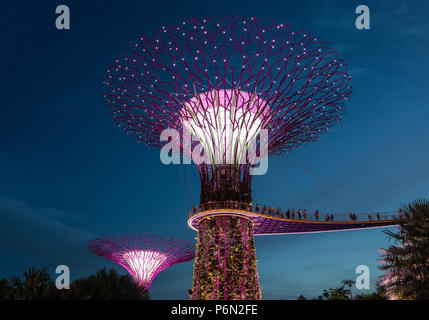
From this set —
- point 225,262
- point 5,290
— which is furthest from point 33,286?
point 225,262

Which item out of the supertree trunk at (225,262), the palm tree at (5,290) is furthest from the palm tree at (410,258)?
the palm tree at (5,290)

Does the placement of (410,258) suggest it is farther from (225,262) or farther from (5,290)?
(5,290)

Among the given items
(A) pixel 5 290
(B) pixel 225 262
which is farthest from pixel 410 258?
(A) pixel 5 290

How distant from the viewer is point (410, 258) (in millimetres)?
16047

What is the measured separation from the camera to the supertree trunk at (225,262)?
24938 mm

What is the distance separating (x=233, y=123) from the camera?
26641 millimetres

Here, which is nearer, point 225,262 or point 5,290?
point 5,290

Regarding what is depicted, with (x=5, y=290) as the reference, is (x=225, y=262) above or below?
below

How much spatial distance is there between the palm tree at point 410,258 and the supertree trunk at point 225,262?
33.8 feet

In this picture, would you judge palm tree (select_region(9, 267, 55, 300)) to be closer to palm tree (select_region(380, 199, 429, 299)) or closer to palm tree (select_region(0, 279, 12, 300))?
palm tree (select_region(0, 279, 12, 300))

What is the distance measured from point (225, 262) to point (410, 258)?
1274cm

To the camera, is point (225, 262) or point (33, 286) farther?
point (225, 262)

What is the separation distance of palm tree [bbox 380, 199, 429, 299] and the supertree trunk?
33.8 feet

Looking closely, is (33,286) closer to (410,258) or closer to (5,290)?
(5,290)
